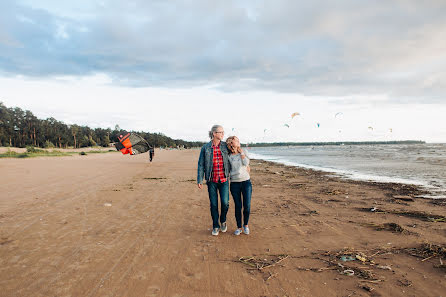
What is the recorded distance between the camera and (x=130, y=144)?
25.2 metres

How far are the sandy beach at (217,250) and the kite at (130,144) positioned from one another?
1653 centimetres

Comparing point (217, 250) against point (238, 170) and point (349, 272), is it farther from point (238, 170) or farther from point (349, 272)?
point (349, 272)

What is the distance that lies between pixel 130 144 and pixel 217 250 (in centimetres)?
2252


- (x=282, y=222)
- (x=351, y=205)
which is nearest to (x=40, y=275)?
(x=282, y=222)

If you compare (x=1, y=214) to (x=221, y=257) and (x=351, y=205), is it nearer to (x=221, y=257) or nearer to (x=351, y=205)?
(x=221, y=257)

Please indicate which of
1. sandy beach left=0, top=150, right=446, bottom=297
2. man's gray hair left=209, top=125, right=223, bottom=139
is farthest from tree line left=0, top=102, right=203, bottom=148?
man's gray hair left=209, top=125, right=223, bottom=139

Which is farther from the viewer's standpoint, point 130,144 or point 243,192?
point 130,144

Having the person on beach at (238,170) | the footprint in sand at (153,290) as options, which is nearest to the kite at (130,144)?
the person on beach at (238,170)

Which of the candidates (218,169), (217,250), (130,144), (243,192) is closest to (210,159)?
(218,169)

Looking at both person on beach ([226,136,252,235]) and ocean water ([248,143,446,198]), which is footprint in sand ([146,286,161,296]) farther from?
ocean water ([248,143,446,198])

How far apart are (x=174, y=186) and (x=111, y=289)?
28.2 ft

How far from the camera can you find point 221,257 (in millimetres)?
4273

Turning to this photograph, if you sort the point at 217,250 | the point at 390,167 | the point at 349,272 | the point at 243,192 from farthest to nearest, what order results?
1. the point at 390,167
2. the point at 243,192
3. the point at 217,250
4. the point at 349,272

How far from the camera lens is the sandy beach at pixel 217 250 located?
337 cm
